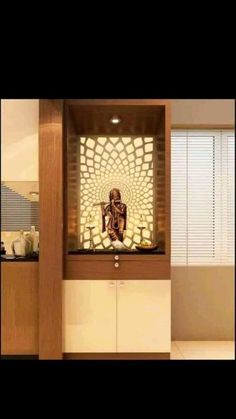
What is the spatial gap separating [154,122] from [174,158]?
54 cm

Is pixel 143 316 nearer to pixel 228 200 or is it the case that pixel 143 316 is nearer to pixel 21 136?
pixel 228 200

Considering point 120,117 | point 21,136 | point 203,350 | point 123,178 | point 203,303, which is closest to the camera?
point 21,136

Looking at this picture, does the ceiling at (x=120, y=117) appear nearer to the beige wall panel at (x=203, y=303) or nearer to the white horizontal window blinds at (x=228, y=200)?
the white horizontal window blinds at (x=228, y=200)

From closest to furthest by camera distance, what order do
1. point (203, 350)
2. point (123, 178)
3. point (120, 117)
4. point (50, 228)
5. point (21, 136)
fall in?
point (50, 228) → point (21, 136) → point (120, 117) → point (203, 350) → point (123, 178)

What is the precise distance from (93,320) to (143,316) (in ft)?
1.36

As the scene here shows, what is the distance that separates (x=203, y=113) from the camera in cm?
364

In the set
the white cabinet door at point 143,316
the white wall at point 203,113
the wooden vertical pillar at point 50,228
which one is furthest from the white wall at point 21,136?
the white wall at point 203,113

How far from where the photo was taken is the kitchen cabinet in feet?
9.70

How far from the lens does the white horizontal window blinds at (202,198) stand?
3.74m

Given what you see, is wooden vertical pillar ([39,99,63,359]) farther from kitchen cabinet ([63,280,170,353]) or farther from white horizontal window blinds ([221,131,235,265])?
white horizontal window blinds ([221,131,235,265])

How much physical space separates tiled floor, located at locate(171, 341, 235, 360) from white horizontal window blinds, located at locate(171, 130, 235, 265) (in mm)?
802

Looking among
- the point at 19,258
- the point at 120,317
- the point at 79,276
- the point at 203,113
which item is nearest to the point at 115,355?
the point at 120,317
